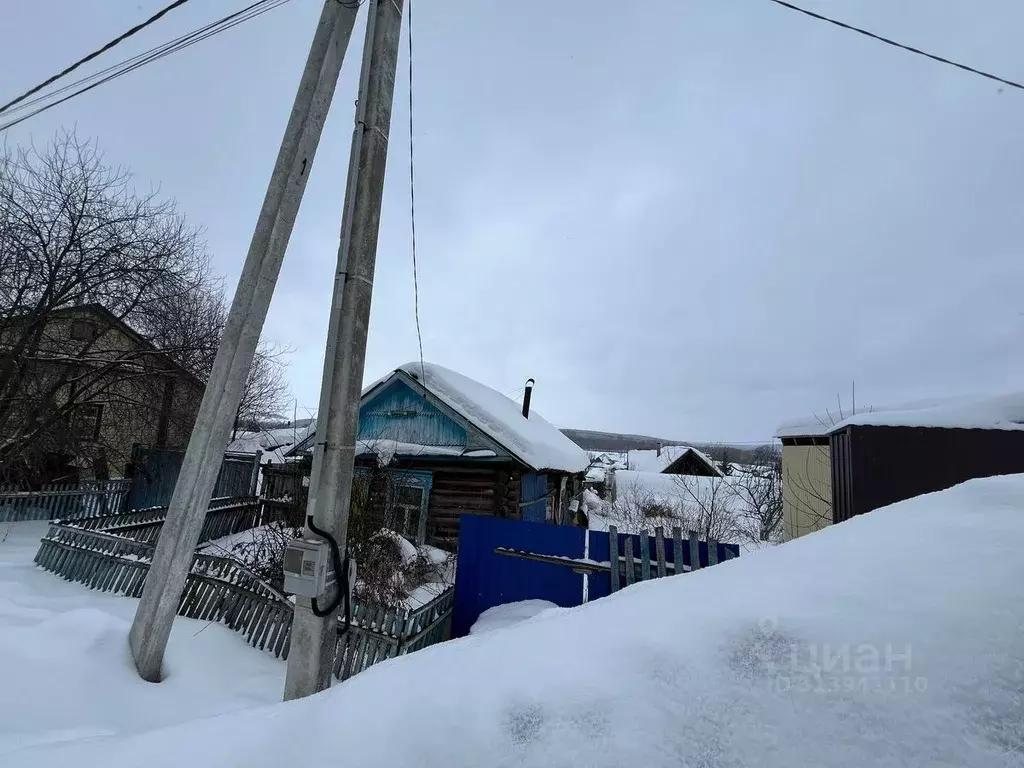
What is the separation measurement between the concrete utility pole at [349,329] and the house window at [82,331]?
12050mm

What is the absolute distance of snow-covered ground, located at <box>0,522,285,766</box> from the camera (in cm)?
309

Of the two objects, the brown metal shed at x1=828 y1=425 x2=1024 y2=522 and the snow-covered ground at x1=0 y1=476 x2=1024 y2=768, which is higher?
the brown metal shed at x1=828 y1=425 x2=1024 y2=522

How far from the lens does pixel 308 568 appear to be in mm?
2955

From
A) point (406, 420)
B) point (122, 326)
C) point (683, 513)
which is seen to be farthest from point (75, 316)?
point (683, 513)

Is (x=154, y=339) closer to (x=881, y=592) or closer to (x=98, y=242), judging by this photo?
(x=98, y=242)

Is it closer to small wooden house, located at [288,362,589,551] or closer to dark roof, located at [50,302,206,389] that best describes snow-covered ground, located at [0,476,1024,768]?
small wooden house, located at [288,362,589,551]

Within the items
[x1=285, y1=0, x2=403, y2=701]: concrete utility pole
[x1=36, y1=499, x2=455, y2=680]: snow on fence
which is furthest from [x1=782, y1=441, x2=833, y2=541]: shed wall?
[x1=285, y1=0, x2=403, y2=701]: concrete utility pole

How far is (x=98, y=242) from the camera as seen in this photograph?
34.7 ft

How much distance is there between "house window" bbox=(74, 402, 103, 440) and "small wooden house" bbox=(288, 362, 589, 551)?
620cm

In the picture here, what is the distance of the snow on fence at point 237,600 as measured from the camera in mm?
5191

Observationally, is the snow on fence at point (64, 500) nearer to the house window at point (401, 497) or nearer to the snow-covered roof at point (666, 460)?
the house window at point (401, 497)

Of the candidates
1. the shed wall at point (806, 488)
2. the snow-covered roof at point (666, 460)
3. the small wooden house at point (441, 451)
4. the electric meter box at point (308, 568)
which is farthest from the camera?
the snow-covered roof at point (666, 460)

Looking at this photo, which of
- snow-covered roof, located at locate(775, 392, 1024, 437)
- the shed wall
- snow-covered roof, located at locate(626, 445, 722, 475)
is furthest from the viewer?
snow-covered roof, located at locate(626, 445, 722, 475)

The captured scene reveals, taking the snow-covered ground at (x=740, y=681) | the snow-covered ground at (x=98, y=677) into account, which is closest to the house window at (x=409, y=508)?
the snow-covered ground at (x=98, y=677)
